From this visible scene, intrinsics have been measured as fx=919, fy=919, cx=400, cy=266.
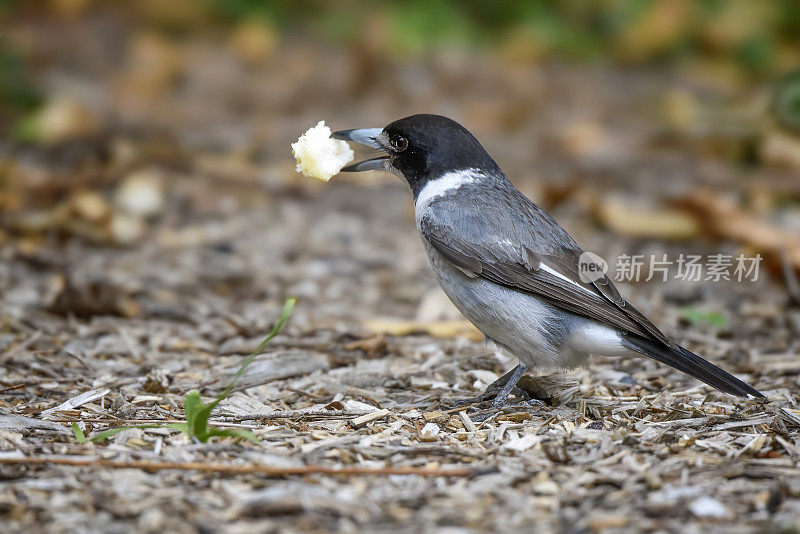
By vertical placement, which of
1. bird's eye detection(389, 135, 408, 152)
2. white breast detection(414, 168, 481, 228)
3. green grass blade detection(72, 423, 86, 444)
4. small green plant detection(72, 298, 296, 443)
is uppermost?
bird's eye detection(389, 135, 408, 152)

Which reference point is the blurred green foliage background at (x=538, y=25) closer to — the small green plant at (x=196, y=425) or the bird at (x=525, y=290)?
the bird at (x=525, y=290)

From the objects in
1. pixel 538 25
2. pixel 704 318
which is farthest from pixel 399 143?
pixel 538 25

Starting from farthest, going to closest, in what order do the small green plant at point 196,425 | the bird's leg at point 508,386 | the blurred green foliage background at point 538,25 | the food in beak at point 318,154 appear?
the blurred green foliage background at point 538,25 → the food in beak at point 318,154 → the bird's leg at point 508,386 → the small green plant at point 196,425

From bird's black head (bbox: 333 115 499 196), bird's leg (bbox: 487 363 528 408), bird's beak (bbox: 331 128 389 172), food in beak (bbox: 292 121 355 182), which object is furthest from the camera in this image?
bird's beak (bbox: 331 128 389 172)

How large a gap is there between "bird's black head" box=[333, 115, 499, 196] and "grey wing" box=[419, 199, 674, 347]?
40 cm

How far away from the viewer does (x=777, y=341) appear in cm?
565

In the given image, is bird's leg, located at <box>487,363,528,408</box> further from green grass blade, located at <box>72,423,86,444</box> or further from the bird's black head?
green grass blade, located at <box>72,423,86,444</box>

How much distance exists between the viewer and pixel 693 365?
4.15 meters

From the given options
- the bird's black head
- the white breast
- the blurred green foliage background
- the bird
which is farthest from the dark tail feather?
the blurred green foliage background

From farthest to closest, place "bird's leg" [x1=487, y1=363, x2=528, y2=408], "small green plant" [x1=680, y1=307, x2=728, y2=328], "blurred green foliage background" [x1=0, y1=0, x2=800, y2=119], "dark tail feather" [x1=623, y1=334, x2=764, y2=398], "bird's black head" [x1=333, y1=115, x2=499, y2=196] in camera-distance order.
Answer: "blurred green foliage background" [x1=0, y1=0, x2=800, y2=119]
"small green plant" [x1=680, y1=307, x2=728, y2=328]
"bird's black head" [x1=333, y1=115, x2=499, y2=196]
"bird's leg" [x1=487, y1=363, x2=528, y2=408]
"dark tail feather" [x1=623, y1=334, x2=764, y2=398]

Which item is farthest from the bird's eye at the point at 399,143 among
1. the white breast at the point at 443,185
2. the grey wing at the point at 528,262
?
the grey wing at the point at 528,262

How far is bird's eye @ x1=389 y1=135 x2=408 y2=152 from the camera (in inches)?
202

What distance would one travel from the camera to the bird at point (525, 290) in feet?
14.3

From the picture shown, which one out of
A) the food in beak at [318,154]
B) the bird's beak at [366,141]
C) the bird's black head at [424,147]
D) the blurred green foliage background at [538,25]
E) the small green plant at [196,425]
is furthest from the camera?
the blurred green foliage background at [538,25]
